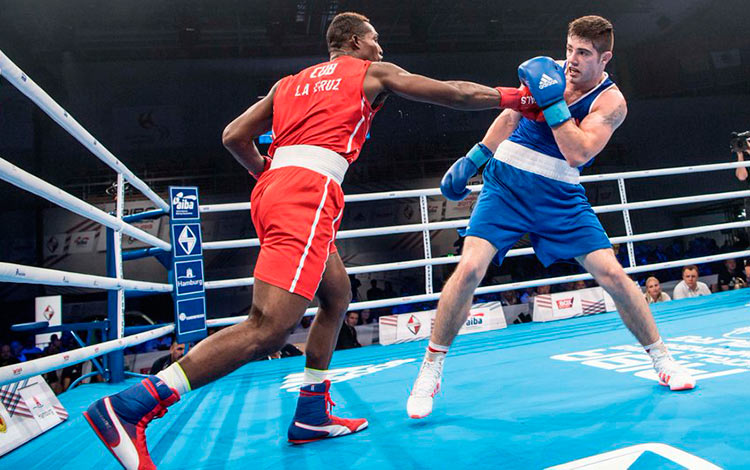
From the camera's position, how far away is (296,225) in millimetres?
1315

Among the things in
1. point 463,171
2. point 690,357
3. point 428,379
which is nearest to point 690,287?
point 690,357

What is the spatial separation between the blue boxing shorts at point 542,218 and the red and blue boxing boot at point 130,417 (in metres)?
1.24

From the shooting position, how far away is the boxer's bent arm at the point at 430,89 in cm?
142

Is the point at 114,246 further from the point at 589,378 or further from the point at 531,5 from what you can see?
the point at 531,5

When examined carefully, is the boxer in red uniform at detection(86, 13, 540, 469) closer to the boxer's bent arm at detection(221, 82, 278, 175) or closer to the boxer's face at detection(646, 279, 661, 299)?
the boxer's bent arm at detection(221, 82, 278, 175)

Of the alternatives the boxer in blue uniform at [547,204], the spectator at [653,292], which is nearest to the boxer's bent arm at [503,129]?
the boxer in blue uniform at [547,204]

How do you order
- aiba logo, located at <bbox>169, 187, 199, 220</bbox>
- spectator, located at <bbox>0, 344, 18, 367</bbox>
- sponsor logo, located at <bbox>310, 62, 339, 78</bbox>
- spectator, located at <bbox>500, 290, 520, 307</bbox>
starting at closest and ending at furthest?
sponsor logo, located at <bbox>310, 62, 339, 78</bbox> → aiba logo, located at <bbox>169, 187, 199, 220</bbox> → spectator, located at <bbox>500, 290, 520, 307</bbox> → spectator, located at <bbox>0, 344, 18, 367</bbox>

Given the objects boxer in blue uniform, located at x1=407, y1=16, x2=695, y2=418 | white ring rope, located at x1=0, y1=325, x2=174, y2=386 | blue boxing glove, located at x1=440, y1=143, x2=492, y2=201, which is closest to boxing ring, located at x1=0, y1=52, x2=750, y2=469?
white ring rope, located at x1=0, y1=325, x2=174, y2=386

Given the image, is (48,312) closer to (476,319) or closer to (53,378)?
(53,378)

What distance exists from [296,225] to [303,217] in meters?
0.03

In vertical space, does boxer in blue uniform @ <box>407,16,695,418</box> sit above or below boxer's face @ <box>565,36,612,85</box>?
below

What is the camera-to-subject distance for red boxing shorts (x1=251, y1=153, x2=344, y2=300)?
127 cm

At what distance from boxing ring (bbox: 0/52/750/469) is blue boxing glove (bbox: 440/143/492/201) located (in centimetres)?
77

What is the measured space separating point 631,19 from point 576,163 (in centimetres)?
1185
